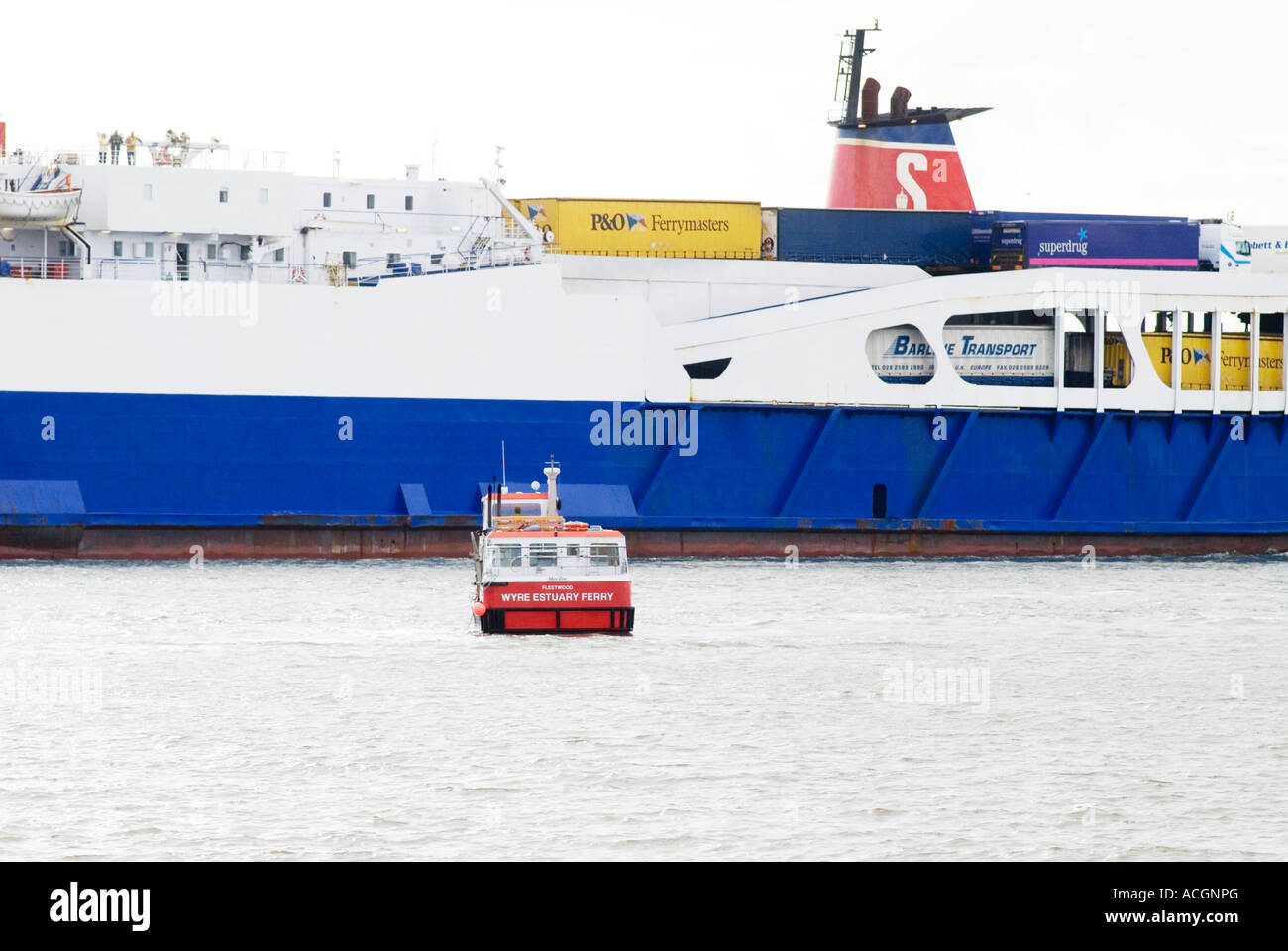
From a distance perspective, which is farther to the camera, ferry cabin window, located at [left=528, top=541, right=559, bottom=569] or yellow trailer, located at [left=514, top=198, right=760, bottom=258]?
yellow trailer, located at [left=514, top=198, right=760, bottom=258]

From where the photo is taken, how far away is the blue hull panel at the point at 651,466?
108ft

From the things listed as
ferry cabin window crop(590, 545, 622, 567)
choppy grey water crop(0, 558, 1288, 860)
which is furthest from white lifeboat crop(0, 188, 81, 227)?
ferry cabin window crop(590, 545, 622, 567)

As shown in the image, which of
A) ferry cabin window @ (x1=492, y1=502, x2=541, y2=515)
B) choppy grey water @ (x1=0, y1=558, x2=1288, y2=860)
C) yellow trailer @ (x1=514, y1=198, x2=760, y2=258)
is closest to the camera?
choppy grey water @ (x1=0, y1=558, x2=1288, y2=860)

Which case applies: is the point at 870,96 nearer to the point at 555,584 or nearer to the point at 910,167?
the point at 910,167

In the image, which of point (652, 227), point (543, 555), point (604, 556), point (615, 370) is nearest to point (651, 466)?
point (615, 370)

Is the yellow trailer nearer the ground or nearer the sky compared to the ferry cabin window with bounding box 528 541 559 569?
nearer the sky

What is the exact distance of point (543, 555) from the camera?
2333 cm

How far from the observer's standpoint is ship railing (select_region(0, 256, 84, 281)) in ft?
115

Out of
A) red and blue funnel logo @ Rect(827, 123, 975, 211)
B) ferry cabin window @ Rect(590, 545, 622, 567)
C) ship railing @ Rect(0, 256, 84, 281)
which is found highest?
red and blue funnel logo @ Rect(827, 123, 975, 211)

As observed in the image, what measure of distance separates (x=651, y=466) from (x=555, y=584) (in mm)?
12547

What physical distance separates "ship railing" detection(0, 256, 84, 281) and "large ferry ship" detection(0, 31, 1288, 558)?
0.14 meters

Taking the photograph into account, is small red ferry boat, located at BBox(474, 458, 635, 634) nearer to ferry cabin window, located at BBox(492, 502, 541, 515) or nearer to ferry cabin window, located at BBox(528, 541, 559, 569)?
ferry cabin window, located at BBox(528, 541, 559, 569)

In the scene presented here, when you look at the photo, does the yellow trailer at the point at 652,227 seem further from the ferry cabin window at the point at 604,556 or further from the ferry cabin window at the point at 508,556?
the ferry cabin window at the point at 508,556
